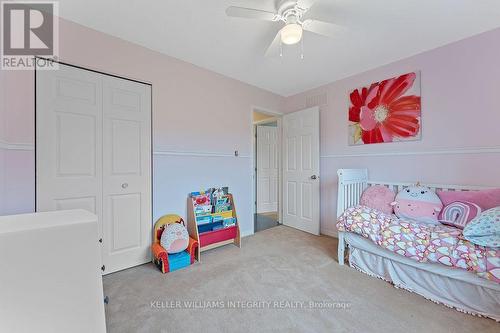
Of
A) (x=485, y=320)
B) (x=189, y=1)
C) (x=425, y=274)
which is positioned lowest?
(x=485, y=320)

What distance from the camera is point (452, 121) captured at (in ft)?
6.92

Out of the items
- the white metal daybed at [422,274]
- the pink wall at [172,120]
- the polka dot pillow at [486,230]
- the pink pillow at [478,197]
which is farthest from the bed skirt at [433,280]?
the pink wall at [172,120]

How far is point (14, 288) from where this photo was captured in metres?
0.78

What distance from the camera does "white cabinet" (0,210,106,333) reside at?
2.54 feet

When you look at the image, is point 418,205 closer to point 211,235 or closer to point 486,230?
point 486,230

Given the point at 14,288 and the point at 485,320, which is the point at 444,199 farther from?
the point at 14,288

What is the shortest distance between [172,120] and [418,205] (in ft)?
9.26

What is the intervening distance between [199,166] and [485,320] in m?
2.84

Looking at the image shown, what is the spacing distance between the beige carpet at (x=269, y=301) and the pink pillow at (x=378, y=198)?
2.52ft

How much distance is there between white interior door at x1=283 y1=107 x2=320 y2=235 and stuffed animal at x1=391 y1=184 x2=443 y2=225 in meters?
1.14

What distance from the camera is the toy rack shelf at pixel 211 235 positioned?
241 cm

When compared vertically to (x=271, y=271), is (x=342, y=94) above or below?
above

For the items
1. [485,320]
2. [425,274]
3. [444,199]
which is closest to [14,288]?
[425,274]

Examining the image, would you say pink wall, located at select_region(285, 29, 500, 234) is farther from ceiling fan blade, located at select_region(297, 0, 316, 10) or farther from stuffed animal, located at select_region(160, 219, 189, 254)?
stuffed animal, located at select_region(160, 219, 189, 254)
